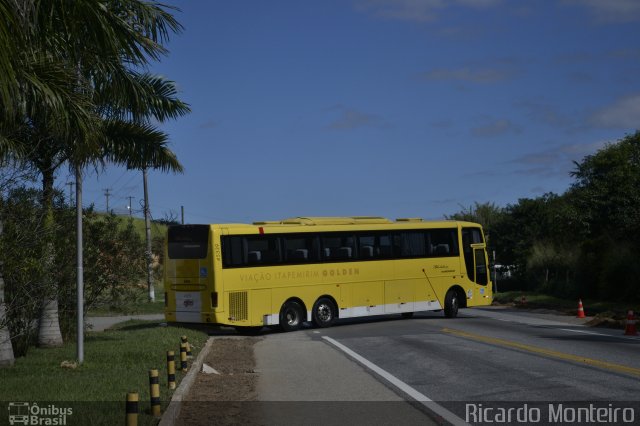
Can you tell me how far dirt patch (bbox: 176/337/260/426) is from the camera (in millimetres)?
10656

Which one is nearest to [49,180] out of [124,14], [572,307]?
[124,14]

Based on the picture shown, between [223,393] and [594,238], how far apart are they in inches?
1317

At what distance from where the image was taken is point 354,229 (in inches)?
1163

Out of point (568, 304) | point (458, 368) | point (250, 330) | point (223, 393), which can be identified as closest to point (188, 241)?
point (250, 330)

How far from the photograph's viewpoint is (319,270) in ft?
93.7

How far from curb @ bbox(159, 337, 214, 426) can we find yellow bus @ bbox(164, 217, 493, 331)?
8500 mm

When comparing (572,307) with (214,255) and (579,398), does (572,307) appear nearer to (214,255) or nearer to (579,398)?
(214,255)

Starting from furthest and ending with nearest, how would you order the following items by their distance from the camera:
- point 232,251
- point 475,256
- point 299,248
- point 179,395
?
point 475,256 → point 299,248 → point 232,251 → point 179,395

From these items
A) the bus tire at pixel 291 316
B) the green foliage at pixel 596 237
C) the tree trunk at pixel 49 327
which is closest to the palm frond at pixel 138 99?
the tree trunk at pixel 49 327

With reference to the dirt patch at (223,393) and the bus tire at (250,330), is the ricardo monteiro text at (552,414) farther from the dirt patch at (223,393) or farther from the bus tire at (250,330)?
the bus tire at (250,330)

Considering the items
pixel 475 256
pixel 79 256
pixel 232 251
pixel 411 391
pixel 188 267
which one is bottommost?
pixel 411 391

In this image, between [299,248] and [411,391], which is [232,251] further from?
[411,391]

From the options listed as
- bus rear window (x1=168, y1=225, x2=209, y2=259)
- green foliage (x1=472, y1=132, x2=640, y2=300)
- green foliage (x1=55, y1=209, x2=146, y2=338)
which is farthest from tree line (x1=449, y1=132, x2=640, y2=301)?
green foliage (x1=55, y1=209, x2=146, y2=338)

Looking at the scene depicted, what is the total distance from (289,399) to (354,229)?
17511mm
